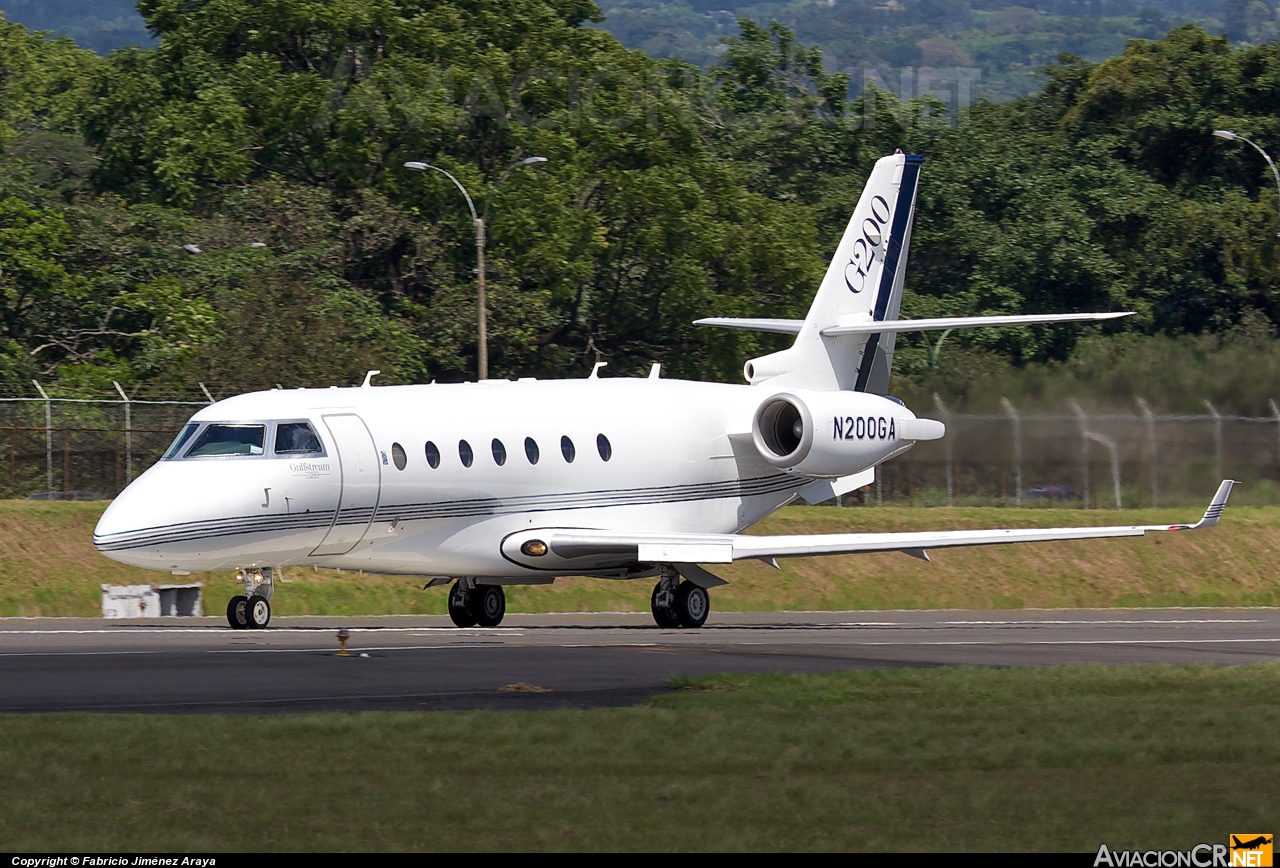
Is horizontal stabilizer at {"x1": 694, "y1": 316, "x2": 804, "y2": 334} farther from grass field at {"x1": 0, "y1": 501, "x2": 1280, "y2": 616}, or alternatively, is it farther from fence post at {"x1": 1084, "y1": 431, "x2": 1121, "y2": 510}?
fence post at {"x1": 1084, "y1": 431, "x2": 1121, "y2": 510}

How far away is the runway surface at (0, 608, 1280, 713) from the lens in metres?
17.1

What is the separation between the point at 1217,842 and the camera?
33.3ft

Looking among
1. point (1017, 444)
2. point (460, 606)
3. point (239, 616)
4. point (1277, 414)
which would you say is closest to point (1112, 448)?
point (1017, 444)

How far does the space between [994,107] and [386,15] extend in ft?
133

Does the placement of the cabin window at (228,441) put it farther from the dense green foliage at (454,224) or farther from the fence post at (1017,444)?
the fence post at (1017,444)

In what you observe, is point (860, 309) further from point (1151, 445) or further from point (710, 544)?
point (1151, 445)

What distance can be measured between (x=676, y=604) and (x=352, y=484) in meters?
6.12

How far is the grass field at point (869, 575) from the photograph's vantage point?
35000 millimetres

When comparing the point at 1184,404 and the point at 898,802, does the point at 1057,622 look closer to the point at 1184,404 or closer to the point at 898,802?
the point at 1184,404

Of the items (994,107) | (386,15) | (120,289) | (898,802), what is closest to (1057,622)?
(898,802)

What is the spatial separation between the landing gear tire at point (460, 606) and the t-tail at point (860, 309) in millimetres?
6913

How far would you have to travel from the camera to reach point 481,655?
2134cm

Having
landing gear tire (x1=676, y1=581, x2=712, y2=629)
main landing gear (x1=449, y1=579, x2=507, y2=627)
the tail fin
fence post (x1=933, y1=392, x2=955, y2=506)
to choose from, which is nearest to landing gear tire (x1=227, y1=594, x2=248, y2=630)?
main landing gear (x1=449, y1=579, x2=507, y2=627)

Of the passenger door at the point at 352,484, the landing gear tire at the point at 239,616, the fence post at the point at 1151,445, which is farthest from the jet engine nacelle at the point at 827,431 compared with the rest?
the fence post at the point at 1151,445
